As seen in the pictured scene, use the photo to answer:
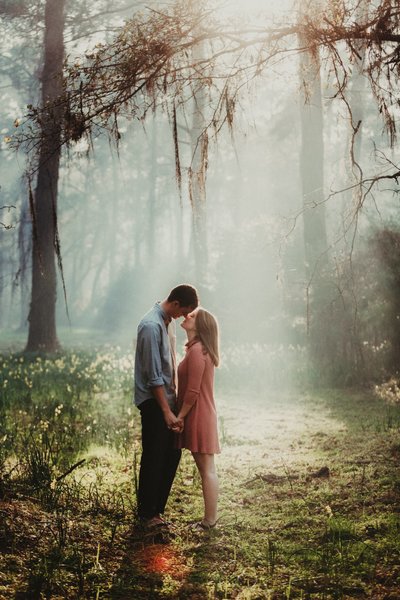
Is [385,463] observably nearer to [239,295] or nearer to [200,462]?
[200,462]

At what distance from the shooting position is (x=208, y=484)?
5246mm

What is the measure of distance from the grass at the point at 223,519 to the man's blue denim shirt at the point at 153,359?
91cm

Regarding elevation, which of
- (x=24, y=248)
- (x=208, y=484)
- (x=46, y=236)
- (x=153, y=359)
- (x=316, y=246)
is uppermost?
(x=24, y=248)

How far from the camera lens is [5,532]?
4.38 meters

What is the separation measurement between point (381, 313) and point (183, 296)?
8304mm

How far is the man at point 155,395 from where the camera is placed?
5156 millimetres

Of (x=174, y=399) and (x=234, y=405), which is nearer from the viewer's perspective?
(x=174, y=399)

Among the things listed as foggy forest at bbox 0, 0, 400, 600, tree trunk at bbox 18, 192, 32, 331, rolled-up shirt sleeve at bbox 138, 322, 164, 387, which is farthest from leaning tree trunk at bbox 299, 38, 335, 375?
rolled-up shirt sleeve at bbox 138, 322, 164, 387

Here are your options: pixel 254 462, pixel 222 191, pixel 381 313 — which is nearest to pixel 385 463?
pixel 254 462

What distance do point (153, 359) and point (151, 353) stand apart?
5 cm

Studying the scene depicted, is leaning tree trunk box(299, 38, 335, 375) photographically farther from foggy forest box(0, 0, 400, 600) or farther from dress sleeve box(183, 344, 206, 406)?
dress sleeve box(183, 344, 206, 406)

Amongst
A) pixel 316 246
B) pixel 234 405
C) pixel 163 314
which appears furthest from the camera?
pixel 316 246

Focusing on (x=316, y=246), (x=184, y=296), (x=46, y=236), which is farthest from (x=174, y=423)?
(x=46, y=236)

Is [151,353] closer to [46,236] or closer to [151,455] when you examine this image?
[151,455]
